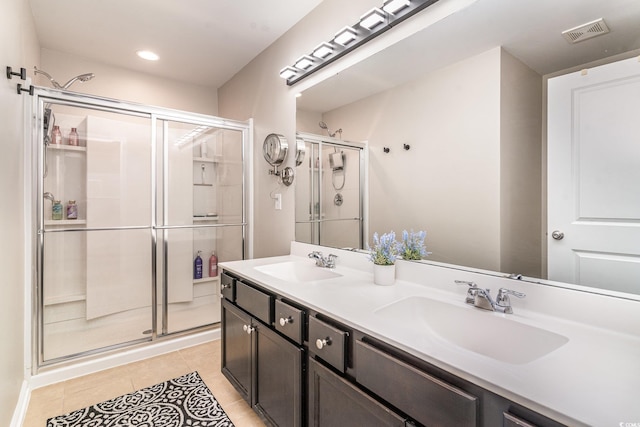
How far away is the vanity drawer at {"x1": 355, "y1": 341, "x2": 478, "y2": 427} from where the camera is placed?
73 cm

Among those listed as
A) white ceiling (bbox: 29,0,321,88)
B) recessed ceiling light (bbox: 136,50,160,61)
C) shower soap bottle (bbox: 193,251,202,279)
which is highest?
recessed ceiling light (bbox: 136,50,160,61)

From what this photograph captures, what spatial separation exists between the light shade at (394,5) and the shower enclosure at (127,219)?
1739 millimetres

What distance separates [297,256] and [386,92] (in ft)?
4.31

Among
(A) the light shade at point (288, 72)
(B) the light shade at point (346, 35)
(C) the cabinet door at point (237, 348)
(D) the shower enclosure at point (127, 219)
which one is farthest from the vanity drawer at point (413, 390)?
(D) the shower enclosure at point (127, 219)

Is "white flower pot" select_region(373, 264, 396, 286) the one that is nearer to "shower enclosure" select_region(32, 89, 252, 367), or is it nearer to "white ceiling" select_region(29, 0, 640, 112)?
"white ceiling" select_region(29, 0, 640, 112)

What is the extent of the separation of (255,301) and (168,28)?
224cm

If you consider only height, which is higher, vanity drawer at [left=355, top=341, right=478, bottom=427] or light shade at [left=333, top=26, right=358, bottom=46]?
light shade at [left=333, top=26, right=358, bottom=46]

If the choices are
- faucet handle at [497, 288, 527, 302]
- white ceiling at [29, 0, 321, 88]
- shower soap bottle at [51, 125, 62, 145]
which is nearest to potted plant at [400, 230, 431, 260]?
faucet handle at [497, 288, 527, 302]

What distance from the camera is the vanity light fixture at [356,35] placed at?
150cm

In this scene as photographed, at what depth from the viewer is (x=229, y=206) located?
300 cm

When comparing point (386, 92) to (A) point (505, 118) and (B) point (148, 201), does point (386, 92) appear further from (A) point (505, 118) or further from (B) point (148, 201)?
(B) point (148, 201)

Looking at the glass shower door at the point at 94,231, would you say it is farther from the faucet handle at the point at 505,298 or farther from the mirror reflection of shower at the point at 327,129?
the faucet handle at the point at 505,298

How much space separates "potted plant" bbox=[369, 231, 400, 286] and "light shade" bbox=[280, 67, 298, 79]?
1.45 metres

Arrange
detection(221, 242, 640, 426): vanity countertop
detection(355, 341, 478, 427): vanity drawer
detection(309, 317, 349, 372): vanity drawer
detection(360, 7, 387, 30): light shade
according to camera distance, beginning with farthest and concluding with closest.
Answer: detection(360, 7, 387, 30): light shade, detection(309, 317, 349, 372): vanity drawer, detection(355, 341, 478, 427): vanity drawer, detection(221, 242, 640, 426): vanity countertop
